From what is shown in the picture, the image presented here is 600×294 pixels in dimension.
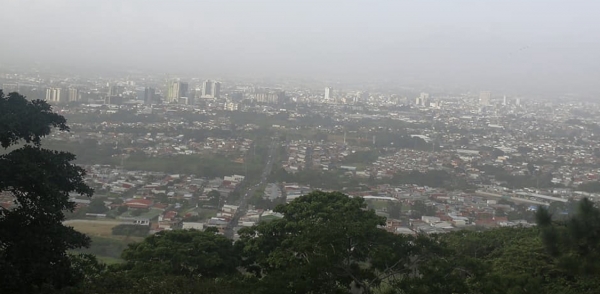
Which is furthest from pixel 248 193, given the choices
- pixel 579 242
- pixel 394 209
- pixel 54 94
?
pixel 54 94

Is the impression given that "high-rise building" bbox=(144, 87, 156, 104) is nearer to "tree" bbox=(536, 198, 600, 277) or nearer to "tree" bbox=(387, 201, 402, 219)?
"tree" bbox=(387, 201, 402, 219)

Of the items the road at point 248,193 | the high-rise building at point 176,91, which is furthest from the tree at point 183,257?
the high-rise building at point 176,91

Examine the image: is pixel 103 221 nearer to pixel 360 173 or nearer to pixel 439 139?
pixel 360 173

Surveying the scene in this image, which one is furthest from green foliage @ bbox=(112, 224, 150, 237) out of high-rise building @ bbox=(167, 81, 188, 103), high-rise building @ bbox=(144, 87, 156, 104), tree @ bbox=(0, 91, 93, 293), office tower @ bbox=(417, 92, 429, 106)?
office tower @ bbox=(417, 92, 429, 106)

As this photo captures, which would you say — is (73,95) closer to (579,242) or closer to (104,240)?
(104,240)

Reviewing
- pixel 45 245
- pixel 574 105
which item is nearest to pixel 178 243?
pixel 45 245

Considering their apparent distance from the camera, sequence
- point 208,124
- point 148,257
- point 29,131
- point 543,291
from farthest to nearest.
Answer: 1. point 208,124
2. point 148,257
3. point 543,291
4. point 29,131
